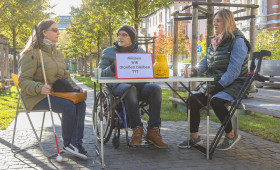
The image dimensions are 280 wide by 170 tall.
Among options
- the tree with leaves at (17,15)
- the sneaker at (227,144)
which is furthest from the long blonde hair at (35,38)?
the tree with leaves at (17,15)

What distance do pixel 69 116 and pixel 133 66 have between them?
101cm

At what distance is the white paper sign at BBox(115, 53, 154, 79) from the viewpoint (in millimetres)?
3713

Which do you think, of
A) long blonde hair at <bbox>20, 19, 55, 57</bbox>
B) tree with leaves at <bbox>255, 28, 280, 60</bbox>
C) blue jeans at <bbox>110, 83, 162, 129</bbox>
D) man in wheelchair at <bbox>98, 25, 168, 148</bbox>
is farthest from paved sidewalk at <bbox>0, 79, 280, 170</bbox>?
tree with leaves at <bbox>255, 28, 280, 60</bbox>

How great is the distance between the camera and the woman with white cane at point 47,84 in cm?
386

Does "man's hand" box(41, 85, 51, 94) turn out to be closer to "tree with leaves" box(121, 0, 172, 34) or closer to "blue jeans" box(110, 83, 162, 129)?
"blue jeans" box(110, 83, 162, 129)

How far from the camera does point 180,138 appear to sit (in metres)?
5.11

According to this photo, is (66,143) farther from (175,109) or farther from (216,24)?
(175,109)

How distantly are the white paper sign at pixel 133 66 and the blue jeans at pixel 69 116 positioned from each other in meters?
0.80

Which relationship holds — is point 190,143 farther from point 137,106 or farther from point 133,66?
point 133,66

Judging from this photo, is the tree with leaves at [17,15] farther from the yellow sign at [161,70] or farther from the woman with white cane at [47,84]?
the yellow sign at [161,70]

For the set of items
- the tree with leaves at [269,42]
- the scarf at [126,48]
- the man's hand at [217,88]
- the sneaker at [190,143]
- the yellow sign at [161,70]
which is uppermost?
the tree with leaves at [269,42]

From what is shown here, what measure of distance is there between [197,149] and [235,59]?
51.0 inches

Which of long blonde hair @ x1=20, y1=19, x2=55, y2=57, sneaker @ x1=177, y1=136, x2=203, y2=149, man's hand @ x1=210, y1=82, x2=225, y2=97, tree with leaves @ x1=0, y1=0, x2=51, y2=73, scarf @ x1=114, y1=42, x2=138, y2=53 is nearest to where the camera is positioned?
long blonde hair @ x1=20, y1=19, x2=55, y2=57

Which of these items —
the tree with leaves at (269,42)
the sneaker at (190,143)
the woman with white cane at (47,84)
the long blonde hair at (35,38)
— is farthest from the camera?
the tree with leaves at (269,42)
